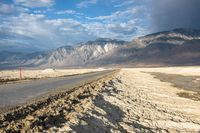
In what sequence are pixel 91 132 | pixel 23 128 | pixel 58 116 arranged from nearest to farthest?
pixel 23 128 → pixel 91 132 → pixel 58 116

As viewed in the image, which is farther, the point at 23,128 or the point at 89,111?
the point at 89,111

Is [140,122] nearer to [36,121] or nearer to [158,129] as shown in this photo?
[158,129]

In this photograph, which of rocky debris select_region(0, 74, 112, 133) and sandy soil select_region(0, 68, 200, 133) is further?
sandy soil select_region(0, 68, 200, 133)

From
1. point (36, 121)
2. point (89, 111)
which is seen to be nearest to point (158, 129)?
point (89, 111)

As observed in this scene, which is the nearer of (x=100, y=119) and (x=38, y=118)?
(x=38, y=118)

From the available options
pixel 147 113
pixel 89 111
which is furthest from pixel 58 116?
pixel 147 113

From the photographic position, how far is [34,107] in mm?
14586

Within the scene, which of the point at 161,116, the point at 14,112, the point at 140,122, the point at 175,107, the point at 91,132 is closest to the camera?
the point at 91,132

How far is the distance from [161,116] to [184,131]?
2.81 metres

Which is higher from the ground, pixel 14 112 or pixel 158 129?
pixel 14 112

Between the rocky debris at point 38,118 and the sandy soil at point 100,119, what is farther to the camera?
the sandy soil at point 100,119

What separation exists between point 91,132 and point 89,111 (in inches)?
123

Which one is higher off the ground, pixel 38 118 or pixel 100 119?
pixel 38 118

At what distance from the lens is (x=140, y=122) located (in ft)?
46.8
